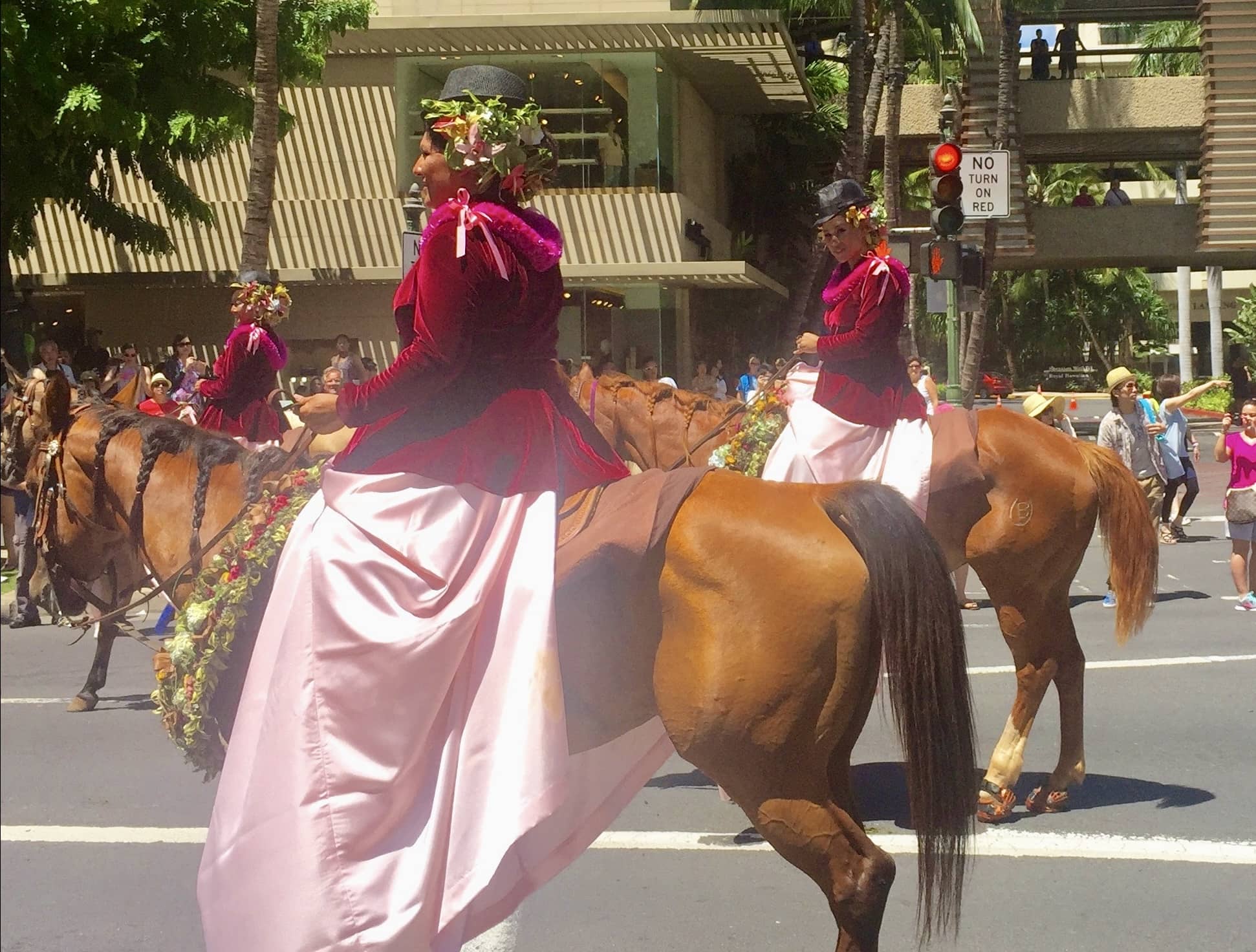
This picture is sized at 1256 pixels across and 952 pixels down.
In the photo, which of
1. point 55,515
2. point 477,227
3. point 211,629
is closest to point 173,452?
point 55,515

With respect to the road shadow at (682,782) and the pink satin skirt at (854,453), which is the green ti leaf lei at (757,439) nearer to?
the pink satin skirt at (854,453)

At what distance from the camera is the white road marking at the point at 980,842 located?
5.53m

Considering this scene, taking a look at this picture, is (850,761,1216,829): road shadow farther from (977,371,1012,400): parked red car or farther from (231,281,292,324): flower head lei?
(977,371,1012,400): parked red car

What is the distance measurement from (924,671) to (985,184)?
10.7 m

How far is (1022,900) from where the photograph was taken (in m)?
5.09

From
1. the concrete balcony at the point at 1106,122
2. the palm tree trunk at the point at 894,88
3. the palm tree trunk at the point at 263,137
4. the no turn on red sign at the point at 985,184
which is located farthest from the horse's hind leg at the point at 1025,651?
the palm tree trunk at the point at 894,88

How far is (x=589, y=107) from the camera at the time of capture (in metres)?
24.2

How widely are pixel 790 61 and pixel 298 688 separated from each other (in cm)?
2494

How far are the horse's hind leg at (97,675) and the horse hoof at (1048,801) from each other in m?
5.17

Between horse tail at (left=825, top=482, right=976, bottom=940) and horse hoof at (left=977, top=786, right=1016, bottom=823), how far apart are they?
2555 mm

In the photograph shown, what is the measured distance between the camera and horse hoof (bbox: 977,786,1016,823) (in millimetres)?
6141

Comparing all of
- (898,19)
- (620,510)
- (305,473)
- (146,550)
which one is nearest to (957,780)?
(620,510)

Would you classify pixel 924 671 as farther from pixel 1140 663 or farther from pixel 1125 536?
pixel 1140 663

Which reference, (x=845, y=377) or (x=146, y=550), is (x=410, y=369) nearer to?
(x=146, y=550)
